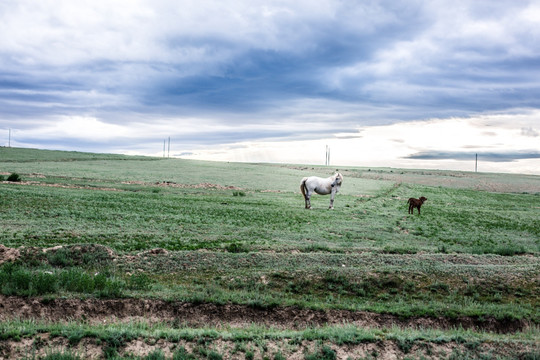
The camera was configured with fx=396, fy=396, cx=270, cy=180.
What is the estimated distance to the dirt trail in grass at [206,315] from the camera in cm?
1000

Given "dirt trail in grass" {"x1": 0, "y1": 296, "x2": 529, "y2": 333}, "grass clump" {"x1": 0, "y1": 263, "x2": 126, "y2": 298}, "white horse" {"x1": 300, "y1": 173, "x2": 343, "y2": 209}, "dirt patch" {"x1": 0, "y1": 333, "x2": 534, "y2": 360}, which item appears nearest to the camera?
"dirt patch" {"x1": 0, "y1": 333, "x2": 534, "y2": 360}

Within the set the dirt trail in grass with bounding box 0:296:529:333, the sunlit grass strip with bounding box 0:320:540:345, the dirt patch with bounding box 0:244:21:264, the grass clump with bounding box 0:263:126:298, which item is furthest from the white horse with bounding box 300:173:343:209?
the sunlit grass strip with bounding box 0:320:540:345

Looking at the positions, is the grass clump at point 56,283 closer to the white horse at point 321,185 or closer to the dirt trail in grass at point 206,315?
the dirt trail in grass at point 206,315

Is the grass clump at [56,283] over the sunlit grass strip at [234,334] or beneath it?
→ over

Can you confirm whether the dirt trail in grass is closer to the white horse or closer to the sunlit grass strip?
the sunlit grass strip

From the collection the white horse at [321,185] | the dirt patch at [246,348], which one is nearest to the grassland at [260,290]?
the dirt patch at [246,348]

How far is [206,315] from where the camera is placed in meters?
10.4

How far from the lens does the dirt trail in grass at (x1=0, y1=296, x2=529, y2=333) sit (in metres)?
10.0

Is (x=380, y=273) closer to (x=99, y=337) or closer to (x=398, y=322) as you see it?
(x=398, y=322)

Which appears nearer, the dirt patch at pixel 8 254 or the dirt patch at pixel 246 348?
the dirt patch at pixel 246 348

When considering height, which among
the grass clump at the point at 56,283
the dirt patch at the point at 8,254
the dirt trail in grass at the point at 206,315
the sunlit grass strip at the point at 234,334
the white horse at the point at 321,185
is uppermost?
the white horse at the point at 321,185

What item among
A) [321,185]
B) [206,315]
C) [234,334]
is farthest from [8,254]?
[321,185]

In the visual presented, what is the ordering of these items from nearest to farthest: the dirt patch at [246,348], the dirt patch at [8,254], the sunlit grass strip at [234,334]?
the dirt patch at [246,348] < the sunlit grass strip at [234,334] < the dirt patch at [8,254]

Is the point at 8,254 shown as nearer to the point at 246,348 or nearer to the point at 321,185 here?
the point at 246,348
